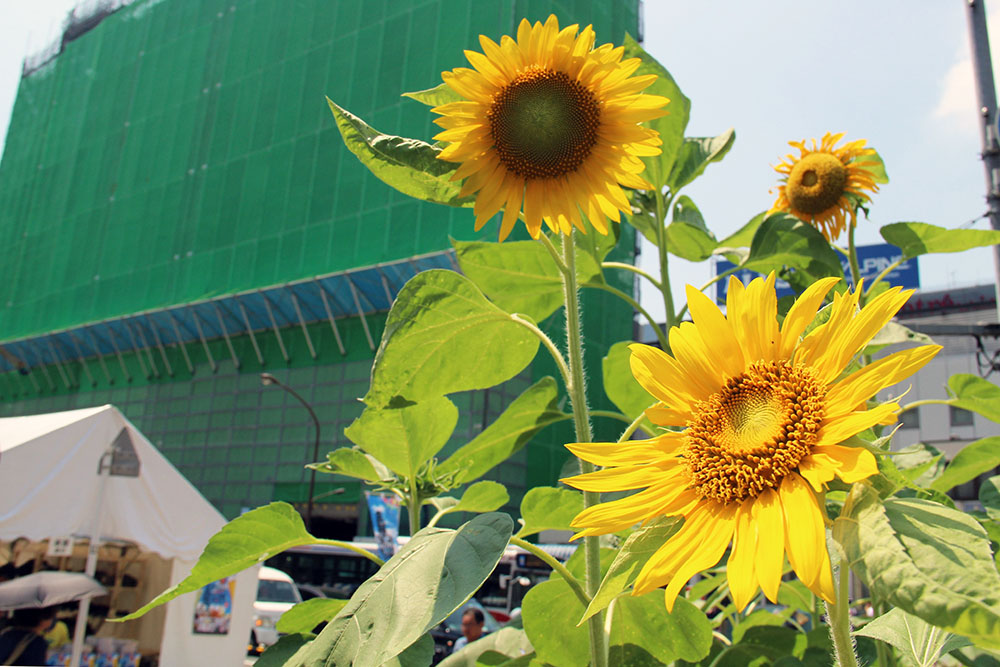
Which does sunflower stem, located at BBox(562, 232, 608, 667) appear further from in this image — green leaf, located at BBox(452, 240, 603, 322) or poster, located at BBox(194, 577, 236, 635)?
poster, located at BBox(194, 577, 236, 635)

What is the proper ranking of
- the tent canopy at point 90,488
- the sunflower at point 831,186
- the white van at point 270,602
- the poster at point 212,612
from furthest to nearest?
the white van at point 270,602, the poster at point 212,612, the tent canopy at point 90,488, the sunflower at point 831,186

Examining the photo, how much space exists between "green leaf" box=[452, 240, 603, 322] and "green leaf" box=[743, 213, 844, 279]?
199mm

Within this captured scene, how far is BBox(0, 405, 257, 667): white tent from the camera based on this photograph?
13.3ft

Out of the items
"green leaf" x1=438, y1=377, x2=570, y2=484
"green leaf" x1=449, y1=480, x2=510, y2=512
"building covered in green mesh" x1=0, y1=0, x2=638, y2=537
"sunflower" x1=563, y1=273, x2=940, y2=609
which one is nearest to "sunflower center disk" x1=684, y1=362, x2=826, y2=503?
"sunflower" x1=563, y1=273, x2=940, y2=609

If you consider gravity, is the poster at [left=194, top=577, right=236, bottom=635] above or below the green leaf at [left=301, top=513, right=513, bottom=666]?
below

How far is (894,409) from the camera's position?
1.37 feet

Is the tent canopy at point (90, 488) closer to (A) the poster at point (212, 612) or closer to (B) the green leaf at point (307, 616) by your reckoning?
(A) the poster at point (212, 612)

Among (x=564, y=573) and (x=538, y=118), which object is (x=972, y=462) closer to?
(x=564, y=573)

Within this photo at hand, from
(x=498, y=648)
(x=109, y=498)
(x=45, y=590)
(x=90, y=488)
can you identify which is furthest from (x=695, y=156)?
(x=45, y=590)

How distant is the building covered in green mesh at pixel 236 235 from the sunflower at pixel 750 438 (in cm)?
1636

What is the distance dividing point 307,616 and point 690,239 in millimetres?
641

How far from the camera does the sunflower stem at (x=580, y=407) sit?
2.17 feet

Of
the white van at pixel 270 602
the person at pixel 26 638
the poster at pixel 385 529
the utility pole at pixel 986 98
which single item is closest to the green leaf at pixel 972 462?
the utility pole at pixel 986 98

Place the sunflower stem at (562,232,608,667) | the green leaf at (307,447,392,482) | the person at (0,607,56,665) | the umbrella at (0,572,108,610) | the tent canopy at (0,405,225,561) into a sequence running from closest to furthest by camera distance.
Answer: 1. the sunflower stem at (562,232,608,667)
2. the green leaf at (307,447,392,482)
3. the tent canopy at (0,405,225,561)
4. the person at (0,607,56,665)
5. the umbrella at (0,572,108,610)
